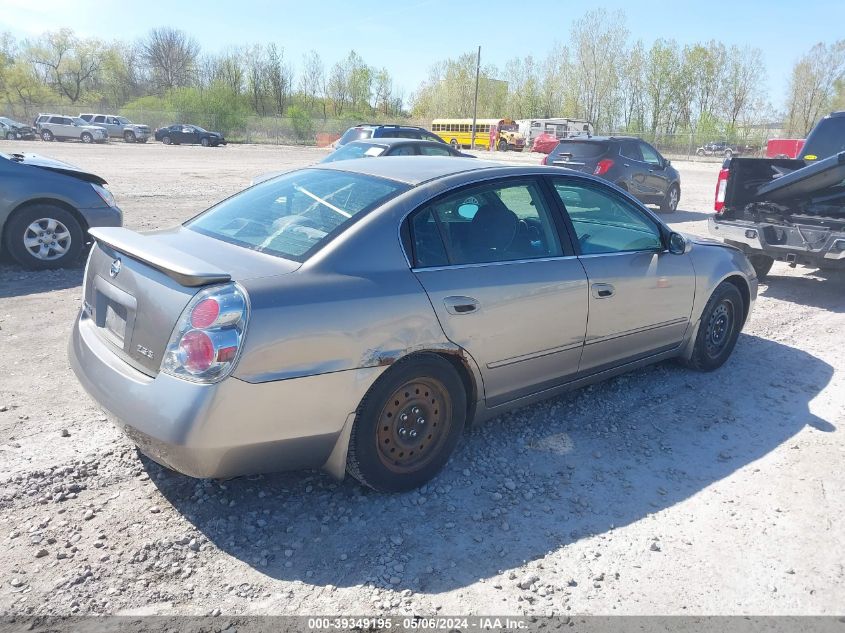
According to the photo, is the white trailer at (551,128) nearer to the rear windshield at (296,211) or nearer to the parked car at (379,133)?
the parked car at (379,133)

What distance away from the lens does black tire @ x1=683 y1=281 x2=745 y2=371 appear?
5031 millimetres

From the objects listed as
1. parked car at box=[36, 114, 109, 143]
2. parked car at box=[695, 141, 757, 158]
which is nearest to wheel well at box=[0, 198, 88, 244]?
parked car at box=[36, 114, 109, 143]

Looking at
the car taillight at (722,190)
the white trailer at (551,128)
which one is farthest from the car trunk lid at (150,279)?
the white trailer at (551,128)

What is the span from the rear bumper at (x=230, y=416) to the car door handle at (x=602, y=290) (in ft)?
5.45

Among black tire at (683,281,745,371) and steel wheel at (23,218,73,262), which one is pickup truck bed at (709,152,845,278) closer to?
black tire at (683,281,745,371)

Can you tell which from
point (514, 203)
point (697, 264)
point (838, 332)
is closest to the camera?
point (514, 203)

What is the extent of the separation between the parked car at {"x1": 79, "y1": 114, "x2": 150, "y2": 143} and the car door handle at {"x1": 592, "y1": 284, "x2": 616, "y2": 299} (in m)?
51.7

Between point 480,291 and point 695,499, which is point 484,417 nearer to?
point 480,291

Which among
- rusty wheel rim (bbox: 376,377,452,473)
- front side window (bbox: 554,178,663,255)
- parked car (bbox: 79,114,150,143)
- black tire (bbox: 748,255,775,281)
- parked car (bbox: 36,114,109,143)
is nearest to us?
rusty wheel rim (bbox: 376,377,452,473)

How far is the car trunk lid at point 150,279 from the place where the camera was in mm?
2779

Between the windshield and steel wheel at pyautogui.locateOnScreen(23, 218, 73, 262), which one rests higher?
the windshield

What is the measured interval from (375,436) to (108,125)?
176 feet

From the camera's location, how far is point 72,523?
295cm

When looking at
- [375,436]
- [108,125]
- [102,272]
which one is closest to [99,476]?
[102,272]
